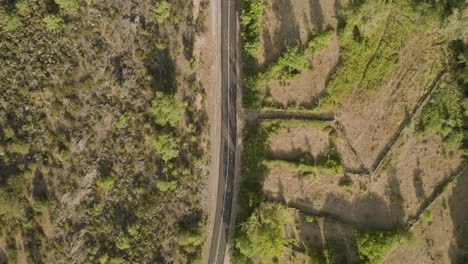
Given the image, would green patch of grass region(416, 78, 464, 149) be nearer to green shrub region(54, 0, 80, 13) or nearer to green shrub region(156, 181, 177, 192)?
A: green shrub region(156, 181, 177, 192)

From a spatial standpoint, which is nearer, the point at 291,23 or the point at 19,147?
the point at 19,147

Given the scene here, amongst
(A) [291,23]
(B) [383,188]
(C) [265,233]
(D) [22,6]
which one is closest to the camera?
(C) [265,233]

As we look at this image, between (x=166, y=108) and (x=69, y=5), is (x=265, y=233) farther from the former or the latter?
(x=69, y=5)

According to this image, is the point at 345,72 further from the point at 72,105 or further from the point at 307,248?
the point at 72,105

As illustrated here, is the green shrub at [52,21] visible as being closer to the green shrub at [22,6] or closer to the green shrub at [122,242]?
the green shrub at [22,6]

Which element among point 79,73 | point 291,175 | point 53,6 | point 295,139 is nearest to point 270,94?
point 295,139

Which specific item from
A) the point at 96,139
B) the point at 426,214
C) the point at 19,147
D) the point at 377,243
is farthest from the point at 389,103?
the point at 19,147
